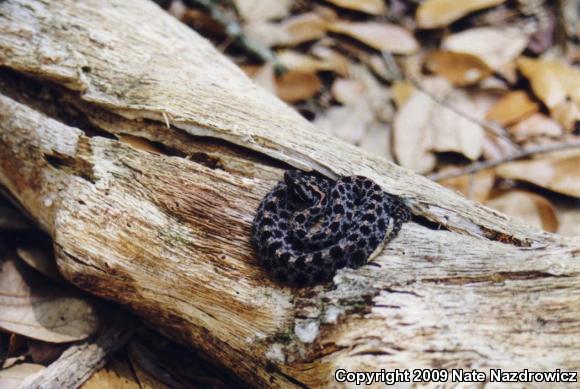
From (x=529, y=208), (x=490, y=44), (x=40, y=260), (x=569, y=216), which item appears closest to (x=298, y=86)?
(x=490, y=44)

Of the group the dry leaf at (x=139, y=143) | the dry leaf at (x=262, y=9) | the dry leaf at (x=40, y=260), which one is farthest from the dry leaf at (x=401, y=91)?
the dry leaf at (x=40, y=260)

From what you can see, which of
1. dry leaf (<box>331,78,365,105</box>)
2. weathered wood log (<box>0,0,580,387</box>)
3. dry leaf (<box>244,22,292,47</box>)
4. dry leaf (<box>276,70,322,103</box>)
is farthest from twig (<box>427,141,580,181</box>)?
dry leaf (<box>244,22,292,47</box>)

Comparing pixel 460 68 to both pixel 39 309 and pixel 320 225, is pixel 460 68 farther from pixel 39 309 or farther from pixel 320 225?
pixel 39 309

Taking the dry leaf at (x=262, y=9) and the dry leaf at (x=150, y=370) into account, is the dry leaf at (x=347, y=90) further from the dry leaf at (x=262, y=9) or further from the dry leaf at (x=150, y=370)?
the dry leaf at (x=150, y=370)

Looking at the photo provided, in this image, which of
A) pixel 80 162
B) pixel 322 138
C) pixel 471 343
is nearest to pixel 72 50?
pixel 80 162

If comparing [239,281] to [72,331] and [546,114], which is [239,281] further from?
[546,114]

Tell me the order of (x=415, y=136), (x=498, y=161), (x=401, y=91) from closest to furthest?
(x=498, y=161) < (x=415, y=136) < (x=401, y=91)

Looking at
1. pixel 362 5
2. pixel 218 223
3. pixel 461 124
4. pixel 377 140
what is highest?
pixel 362 5
